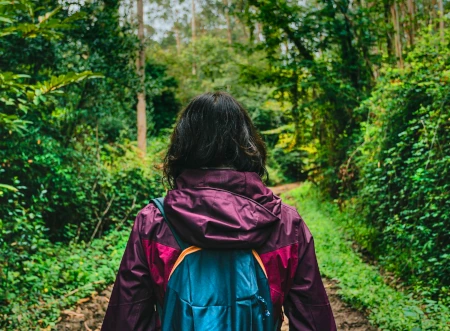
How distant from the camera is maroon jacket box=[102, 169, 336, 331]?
1524mm

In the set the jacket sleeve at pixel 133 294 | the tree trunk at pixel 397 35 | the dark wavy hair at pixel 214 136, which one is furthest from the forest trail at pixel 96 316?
the tree trunk at pixel 397 35

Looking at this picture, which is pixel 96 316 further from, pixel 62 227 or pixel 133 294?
pixel 133 294

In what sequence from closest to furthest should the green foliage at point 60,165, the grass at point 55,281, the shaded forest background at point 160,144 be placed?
the grass at point 55,281 → the green foliage at point 60,165 → the shaded forest background at point 160,144

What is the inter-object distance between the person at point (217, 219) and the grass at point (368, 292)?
5.58 feet

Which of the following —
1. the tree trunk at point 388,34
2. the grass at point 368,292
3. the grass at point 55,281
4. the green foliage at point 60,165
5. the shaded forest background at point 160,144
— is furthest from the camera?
the tree trunk at point 388,34

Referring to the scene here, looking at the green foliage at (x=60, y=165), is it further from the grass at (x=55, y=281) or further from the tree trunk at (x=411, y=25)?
the tree trunk at (x=411, y=25)

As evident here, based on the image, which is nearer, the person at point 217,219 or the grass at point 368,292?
the person at point 217,219

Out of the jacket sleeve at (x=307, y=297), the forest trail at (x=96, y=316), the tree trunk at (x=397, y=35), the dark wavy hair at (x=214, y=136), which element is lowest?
the forest trail at (x=96, y=316)

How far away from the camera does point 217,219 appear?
4.91ft

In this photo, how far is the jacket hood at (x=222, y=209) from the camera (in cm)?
148

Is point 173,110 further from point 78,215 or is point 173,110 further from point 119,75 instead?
point 78,215

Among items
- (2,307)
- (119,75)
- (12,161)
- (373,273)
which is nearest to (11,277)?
(2,307)

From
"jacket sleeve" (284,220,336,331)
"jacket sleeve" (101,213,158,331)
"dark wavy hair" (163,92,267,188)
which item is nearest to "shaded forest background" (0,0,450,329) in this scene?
"dark wavy hair" (163,92,267,188)

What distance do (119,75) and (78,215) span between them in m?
3.15
